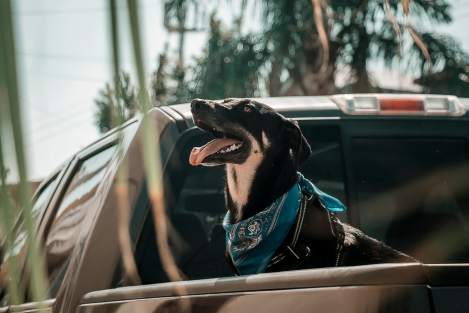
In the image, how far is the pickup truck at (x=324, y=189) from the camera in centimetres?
111

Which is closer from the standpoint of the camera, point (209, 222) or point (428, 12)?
point (209, 222)

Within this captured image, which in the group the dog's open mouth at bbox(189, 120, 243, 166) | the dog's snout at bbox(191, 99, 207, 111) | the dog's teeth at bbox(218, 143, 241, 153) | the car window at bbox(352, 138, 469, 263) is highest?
A: the dog's snout at bbox(191, 99, 207, 111)

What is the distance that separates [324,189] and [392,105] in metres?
0.75

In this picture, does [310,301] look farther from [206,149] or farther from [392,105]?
[392,105]

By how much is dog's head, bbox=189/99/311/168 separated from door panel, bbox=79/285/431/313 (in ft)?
4.56

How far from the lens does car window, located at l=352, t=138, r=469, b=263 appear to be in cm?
352

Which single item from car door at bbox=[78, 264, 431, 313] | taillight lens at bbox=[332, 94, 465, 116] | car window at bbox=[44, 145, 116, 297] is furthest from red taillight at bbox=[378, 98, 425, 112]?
car door at bbox=[78, 264, 431, 313]

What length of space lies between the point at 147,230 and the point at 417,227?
1.84m

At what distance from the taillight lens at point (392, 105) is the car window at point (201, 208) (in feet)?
0.54

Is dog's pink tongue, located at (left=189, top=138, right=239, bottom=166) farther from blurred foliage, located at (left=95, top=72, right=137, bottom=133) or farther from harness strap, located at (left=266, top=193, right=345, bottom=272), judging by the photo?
blurred foliage, located at (left=95, top=72, right=137, bottom=133)

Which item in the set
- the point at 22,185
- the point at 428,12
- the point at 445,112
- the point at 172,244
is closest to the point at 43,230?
the point at 172,244

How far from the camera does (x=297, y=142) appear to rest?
2.87m

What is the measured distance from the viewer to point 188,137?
8.51 feet

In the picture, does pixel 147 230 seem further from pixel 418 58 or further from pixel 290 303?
pixel 418 58
